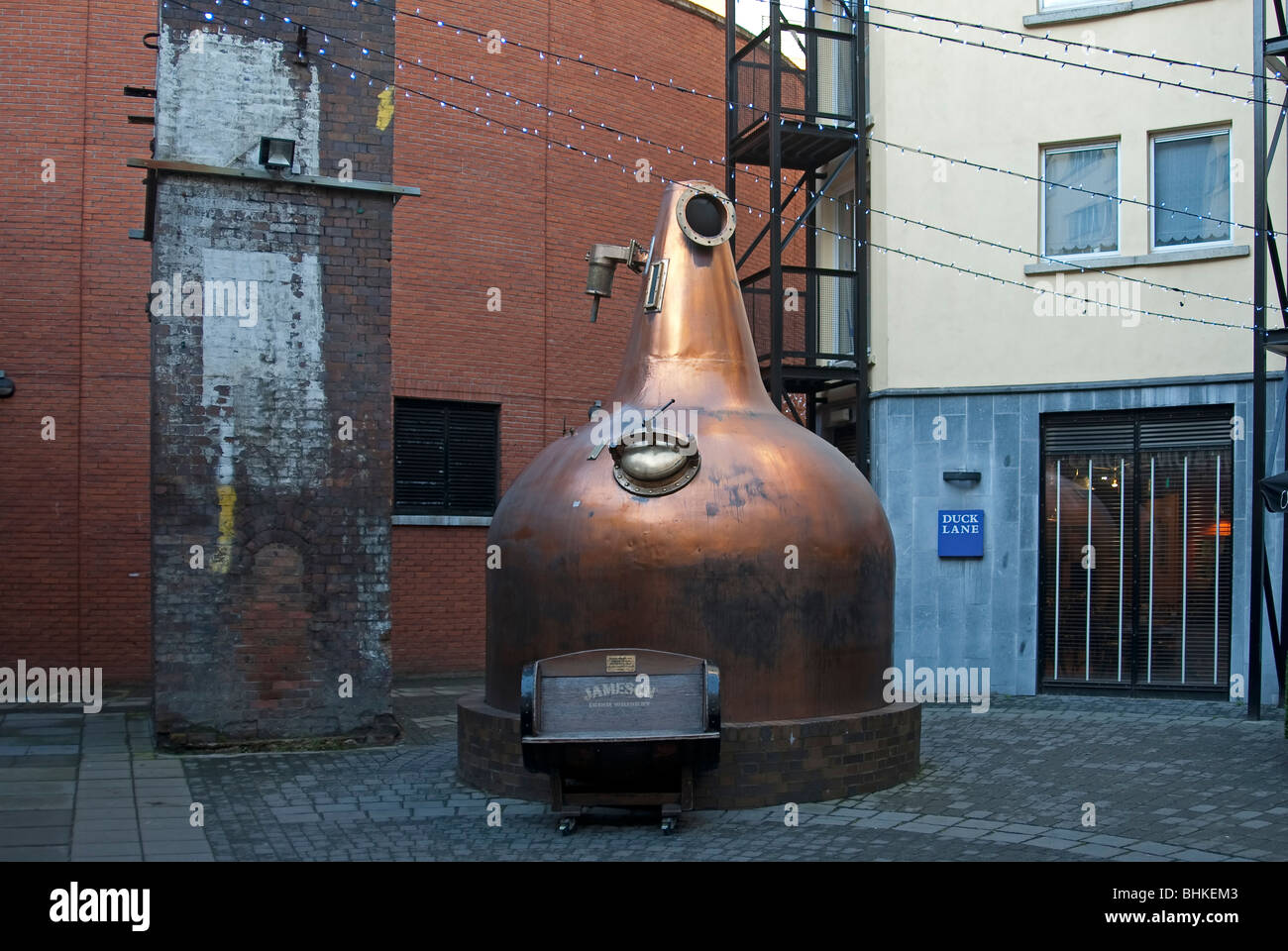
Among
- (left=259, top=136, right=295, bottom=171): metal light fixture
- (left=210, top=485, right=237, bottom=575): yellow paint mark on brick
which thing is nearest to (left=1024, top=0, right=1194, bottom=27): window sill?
(left=259, top=136, right=295, bottom=171): metal light fixture

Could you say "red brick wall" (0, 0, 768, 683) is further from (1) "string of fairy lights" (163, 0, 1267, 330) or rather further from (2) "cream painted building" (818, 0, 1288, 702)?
(2) "cream painted building" (818, 0, 1288, 702)

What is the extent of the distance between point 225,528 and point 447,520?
614cm

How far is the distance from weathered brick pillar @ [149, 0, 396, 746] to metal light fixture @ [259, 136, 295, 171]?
85 mm

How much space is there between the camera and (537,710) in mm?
8438

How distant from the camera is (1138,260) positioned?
14539mm

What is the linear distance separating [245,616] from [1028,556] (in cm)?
879

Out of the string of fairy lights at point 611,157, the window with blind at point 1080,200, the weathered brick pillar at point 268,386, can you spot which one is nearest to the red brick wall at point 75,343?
the string of fairy lights at point 611,157

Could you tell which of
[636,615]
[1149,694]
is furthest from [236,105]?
[1149,694]

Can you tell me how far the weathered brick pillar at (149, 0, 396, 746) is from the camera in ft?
37.0

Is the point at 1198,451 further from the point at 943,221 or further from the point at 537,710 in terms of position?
the point at 537,710

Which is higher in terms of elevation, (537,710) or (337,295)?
(337,295)

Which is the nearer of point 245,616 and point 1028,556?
point 245,616

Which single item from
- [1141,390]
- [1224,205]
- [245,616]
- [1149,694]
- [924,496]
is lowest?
[1149,694]

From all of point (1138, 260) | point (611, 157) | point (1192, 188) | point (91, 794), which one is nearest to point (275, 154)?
point (91, 794)
